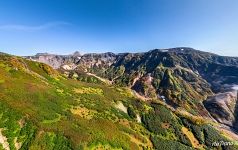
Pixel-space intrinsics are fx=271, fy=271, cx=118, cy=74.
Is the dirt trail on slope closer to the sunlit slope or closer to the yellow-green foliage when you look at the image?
the sunlit slope

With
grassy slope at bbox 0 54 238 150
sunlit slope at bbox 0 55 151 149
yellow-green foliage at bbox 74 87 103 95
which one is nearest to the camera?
sunlit slope at bbox 0 55 151 149

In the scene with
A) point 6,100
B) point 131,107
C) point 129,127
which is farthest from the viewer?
point 131,107

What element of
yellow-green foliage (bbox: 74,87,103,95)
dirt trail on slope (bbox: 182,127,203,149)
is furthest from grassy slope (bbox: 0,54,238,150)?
dirt trail on slope (bbox: 182,127,203,149)

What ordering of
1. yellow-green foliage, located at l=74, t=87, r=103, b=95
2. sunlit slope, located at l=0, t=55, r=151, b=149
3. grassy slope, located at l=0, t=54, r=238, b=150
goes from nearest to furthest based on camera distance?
sunlit slope, located at l=0, t=55, r=151, b=149
grassy slope, located at l=0, t=54, r=238, b=150
yellow-green foliage, located at l=74, t=87, r=103, b=95

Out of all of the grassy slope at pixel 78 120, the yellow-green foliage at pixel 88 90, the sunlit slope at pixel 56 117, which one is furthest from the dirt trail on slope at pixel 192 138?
the yellow-green foliage at pixel 88 90

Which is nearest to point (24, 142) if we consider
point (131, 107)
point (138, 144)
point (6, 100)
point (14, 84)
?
point (6, 100)

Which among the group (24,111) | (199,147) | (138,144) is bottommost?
(199,147)

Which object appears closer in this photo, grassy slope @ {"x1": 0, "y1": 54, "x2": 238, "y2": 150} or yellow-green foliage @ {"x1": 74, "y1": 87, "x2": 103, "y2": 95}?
grassy slope @ {"x1": 0, "y1": 54, "x2": 238, "y2": 150}

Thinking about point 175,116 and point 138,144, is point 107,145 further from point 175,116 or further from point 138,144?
point 175,116

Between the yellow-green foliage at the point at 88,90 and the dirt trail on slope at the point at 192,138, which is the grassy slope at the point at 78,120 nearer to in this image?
the yellow-green foliage at the point at 88,90
